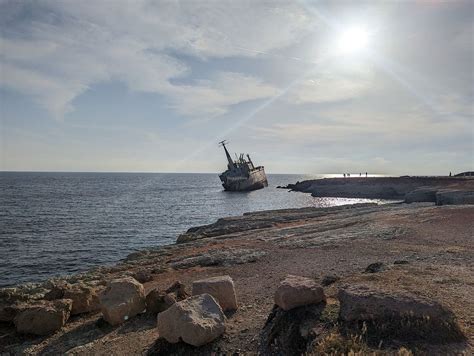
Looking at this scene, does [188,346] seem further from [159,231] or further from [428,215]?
[159,231]

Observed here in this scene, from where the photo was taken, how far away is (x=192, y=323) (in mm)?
7250

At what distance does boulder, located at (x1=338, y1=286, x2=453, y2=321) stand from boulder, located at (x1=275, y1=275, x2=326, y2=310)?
797mm

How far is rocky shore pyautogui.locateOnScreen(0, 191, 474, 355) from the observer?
6.36 metres

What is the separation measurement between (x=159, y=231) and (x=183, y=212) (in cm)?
1650

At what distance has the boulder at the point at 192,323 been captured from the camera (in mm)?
7211

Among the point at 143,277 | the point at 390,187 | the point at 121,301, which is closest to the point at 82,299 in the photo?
the point at 121,301

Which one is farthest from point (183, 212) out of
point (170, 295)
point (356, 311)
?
point (356, 311)

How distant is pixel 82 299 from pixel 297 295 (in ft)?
22.1

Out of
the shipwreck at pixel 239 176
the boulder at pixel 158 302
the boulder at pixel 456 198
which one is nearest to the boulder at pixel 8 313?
the boulder at pixel 158 302

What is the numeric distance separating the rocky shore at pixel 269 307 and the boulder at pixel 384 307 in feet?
0.06

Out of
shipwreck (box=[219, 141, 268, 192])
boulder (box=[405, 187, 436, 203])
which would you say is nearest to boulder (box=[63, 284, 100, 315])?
boulder (box=[405, 187, 436, 203])

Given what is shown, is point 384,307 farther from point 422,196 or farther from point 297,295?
point 422,196

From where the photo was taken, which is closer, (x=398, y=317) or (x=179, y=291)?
(x=398, y=317)

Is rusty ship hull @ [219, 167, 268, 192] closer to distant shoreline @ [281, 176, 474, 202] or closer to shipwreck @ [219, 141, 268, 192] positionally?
shipwreck @ [219, 141, 268, 192]
